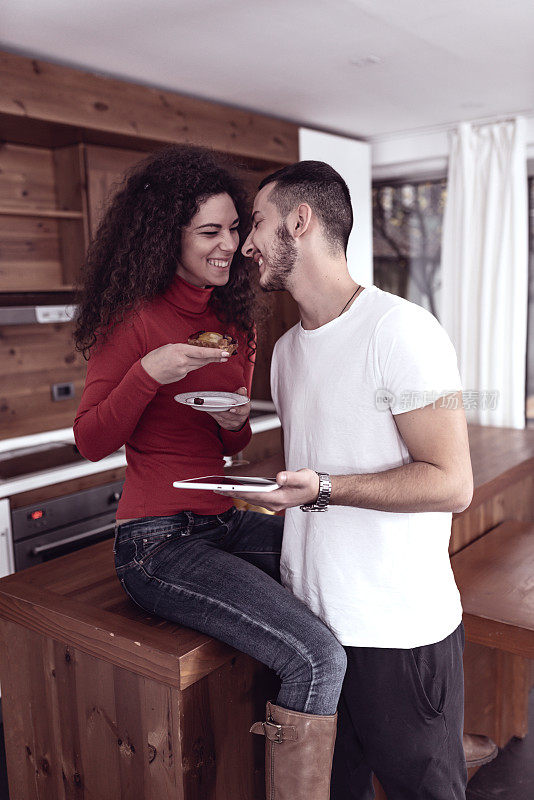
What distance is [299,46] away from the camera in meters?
2.85

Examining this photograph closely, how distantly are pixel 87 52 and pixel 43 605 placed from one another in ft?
7.16

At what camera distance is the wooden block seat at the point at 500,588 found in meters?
1.82

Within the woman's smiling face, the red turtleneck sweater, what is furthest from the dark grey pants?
the woman's smiling face

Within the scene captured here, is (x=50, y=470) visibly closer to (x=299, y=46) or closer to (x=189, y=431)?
(x=189, y=431)

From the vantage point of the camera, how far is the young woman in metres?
1.36

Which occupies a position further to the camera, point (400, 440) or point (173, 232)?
point (173, 232)

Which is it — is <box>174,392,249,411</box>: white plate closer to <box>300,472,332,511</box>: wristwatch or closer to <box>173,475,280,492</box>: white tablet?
<box>173,475,280,492</box>: white tablet

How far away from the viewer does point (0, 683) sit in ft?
5.78

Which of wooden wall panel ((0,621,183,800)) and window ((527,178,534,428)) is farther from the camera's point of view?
window ((527,178,534,428))

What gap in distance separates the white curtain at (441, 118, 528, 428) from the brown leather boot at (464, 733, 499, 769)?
263cm

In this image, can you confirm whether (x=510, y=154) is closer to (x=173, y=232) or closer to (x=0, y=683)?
(x=173, y=232)

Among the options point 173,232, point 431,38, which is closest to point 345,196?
point 173,232

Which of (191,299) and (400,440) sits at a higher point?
(191,299)

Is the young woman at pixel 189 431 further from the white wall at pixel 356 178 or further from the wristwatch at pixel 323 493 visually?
the white wall at pixel 356 178
